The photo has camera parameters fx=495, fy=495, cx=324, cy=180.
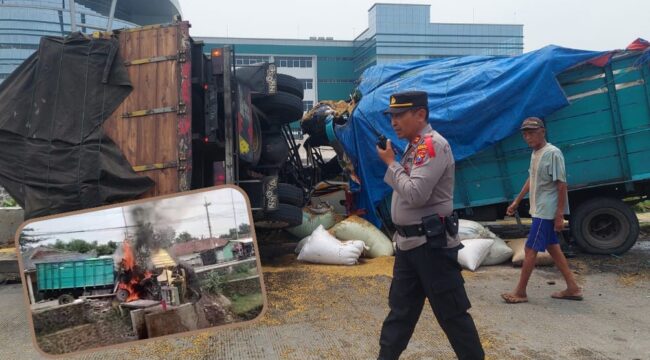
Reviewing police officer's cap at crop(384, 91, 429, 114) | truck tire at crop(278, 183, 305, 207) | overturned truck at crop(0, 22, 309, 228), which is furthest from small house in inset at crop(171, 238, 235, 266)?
truck tire at crop(278, 183, 305, 207)

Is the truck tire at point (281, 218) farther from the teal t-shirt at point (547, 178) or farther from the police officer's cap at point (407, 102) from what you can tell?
the police officer's cap at point (407, 102)

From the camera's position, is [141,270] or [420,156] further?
[420,156]

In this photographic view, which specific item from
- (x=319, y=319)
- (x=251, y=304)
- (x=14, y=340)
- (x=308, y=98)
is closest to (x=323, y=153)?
(x=319, y=319)

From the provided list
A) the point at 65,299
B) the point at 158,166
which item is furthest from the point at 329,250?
the point at 65,299

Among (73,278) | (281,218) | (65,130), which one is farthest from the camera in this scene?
(281,218)

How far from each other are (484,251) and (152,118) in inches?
163

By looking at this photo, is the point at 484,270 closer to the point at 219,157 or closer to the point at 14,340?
the point at 219,157

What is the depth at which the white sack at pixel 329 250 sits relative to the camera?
19.9 feet

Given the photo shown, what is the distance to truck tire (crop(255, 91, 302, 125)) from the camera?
236 inches

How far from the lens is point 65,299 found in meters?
1.54

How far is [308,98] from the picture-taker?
184ft

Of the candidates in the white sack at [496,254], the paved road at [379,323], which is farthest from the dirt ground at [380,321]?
the white sack at [496,254]

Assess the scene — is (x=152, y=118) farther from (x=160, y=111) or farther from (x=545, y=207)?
(x=545, y=207)

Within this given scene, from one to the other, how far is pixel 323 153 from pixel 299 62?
51282mm
